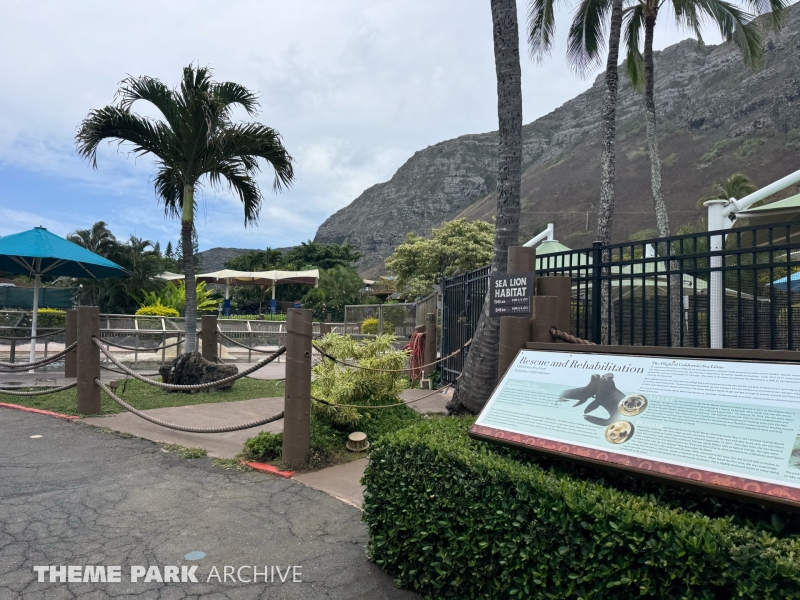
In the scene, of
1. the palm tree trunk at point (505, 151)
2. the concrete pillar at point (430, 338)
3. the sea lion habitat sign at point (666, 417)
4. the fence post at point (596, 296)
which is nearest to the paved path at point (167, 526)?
the sea lion habitat sign at point (666, 417)

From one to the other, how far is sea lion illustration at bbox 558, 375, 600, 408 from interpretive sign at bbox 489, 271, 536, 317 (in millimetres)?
961

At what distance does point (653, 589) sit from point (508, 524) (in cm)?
63

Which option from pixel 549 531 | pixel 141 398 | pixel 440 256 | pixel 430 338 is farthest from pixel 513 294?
pixel 440 256

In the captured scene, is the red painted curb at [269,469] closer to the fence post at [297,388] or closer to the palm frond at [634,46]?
the fence post at [297,388]

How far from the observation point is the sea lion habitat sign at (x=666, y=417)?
6.72ft

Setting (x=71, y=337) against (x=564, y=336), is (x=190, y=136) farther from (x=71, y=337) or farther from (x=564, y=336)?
(x=564, y=336)

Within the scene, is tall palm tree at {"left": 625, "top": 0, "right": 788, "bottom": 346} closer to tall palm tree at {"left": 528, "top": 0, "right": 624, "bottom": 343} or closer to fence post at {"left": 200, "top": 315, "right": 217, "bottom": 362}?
tall palm tree at {"left": 528, "top": 0, "right": 624, "bottom": 343}

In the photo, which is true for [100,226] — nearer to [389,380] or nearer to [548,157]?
[389,380]

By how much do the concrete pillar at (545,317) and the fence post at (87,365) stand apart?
5.89 metres

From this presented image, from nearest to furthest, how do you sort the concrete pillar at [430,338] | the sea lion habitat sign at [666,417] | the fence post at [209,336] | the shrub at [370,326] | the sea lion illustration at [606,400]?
the sea lion habitat sign at [666,417] → the sea lion illustration at [606,400] → the fence post at [209,336] → the concrete pillar at [430,338] → the shrub at [370,326]

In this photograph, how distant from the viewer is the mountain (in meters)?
63.8

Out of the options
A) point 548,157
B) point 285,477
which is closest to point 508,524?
point 285,477

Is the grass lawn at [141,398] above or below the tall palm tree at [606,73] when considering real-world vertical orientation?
below

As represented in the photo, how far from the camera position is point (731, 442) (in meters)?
2.15
